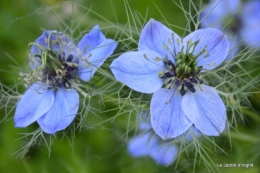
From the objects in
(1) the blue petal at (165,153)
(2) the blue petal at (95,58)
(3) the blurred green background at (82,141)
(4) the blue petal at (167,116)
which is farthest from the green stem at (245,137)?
(2) the blue petal at (95,58)

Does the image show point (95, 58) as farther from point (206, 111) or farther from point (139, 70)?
point (206, 111)

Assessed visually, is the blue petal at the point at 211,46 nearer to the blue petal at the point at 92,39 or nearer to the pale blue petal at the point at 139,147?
the blue petal at the point at 92,39

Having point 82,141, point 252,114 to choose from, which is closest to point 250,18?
point 252,114

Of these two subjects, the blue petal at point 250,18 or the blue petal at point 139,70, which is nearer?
the blue petal at point 139,70

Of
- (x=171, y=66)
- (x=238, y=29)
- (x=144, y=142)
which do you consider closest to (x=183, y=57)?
(x=171, y=66)

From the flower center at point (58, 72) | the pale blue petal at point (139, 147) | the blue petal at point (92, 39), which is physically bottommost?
the pale blue petal at point (139, 147)

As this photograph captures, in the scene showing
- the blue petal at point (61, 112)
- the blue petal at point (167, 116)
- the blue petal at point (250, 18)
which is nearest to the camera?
the blue petal at point (167, 116)
